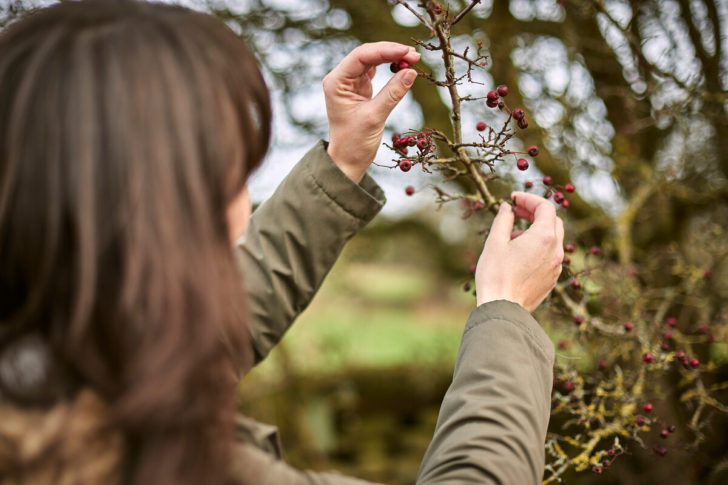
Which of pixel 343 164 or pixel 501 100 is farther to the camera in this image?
pixel 343 164

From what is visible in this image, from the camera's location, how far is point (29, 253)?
85cm

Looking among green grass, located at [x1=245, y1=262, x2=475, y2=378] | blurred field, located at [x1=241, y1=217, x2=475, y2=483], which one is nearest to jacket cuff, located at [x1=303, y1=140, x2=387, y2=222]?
green grass, located at [x1=245, y1=262, x2=475, y2=378]

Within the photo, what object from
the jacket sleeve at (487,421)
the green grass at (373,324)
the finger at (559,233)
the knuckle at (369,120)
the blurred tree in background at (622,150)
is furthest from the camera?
the green grass at (373,324)

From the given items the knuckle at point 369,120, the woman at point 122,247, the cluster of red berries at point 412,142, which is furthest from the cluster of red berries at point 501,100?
the woman at point 122,247

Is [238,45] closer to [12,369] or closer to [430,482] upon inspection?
[12,369]

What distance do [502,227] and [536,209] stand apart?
107mm

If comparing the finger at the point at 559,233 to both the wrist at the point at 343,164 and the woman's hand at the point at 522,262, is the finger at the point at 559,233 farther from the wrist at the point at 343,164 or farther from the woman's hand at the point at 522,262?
the wrist at the point at 343,164

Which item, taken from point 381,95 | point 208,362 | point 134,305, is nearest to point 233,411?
point 208,362

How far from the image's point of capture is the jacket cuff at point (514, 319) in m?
1.23

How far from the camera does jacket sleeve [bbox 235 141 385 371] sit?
1503 mm

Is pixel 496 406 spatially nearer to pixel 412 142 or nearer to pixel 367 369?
pixel 412 142

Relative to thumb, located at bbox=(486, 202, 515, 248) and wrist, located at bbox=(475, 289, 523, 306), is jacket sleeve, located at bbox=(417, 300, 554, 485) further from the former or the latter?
thumb, located at bbox=(486, 202, 515, 248)

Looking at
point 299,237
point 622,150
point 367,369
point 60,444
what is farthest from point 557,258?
point 367,369

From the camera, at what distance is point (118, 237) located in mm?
869
